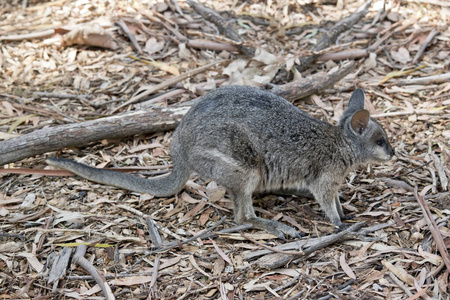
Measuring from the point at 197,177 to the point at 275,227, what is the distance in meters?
1.25

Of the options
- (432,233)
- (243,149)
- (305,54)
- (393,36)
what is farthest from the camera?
(393,36)

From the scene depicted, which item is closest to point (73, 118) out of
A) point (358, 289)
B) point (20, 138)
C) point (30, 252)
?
point (20, 138)

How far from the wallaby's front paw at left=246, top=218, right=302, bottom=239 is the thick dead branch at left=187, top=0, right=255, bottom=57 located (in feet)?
9.78

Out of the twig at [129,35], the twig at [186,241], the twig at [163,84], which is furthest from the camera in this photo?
the twig at [129,35]

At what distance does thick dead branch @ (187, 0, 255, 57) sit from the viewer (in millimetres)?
6949

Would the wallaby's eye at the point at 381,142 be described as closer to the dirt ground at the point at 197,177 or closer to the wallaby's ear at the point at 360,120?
the wallaby's ear at the point at 360,120

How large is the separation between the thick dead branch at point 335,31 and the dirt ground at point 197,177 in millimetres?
64

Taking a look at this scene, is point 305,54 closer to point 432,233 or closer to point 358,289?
point 432,233

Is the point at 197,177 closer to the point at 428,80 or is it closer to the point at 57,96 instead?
the point at 57,96

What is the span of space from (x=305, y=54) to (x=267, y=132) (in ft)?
8.27

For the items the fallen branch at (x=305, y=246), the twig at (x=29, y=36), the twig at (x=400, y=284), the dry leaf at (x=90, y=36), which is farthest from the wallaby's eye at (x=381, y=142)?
the twig at (x=29, y=36)

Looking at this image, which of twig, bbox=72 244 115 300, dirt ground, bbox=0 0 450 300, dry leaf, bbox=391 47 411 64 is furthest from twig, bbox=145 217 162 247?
dry leaf, bbox=391 47 411 64

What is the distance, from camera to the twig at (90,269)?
12.7 ft

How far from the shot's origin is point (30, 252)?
433cm
